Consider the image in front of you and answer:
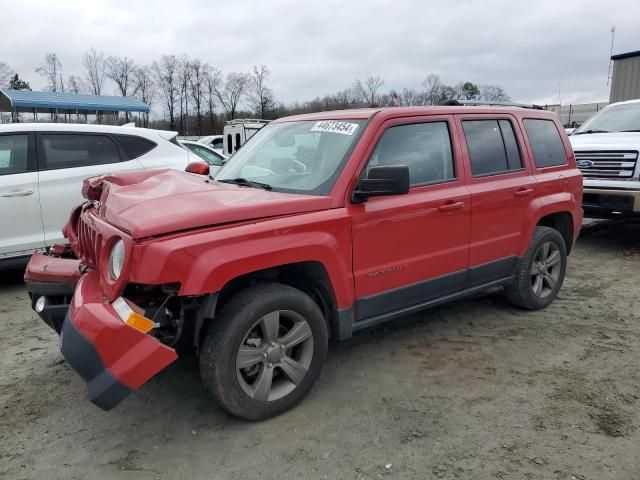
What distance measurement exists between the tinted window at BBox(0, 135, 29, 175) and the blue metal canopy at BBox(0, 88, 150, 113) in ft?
74.8

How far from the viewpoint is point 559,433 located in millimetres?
2912

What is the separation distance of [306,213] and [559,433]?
192cm

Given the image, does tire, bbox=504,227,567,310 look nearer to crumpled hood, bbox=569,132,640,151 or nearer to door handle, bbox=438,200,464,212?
door handle, bbox=438,200,464,212

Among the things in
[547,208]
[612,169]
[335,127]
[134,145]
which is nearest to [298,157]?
[335,127]

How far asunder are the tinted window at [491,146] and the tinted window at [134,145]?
160 inches

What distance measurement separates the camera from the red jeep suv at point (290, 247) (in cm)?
261

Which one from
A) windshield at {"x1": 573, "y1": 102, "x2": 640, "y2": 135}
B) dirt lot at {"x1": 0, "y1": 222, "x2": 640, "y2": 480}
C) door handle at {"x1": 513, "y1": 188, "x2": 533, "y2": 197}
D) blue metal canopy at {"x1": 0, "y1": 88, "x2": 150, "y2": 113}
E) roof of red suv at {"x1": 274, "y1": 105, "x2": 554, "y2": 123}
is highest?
blue metal canopy at {"x1": 0, "y1": 88, "x2": 150, "y2": 113}

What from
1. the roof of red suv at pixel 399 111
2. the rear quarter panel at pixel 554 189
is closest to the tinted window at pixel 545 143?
the rear quarter panel at pixel 554 189

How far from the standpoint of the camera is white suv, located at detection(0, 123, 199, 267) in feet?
18.0

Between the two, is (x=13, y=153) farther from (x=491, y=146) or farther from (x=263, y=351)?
(x=491, y=146)

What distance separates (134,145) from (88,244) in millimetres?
3468

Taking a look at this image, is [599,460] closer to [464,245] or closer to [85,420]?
[464,245]

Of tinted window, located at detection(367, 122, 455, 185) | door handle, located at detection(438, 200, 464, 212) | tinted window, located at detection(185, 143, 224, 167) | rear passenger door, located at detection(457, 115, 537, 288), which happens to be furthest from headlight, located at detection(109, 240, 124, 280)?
tinted window, located at detection(185, 143, 224, 167)

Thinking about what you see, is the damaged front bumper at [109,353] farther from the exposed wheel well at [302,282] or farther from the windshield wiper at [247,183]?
the windshield wiper at [247,183]
